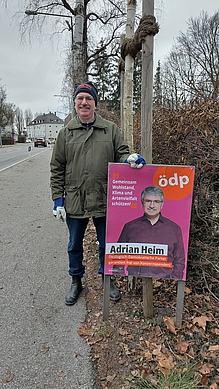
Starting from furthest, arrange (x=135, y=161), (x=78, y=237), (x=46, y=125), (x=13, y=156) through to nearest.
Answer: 1. (x=46, y=125)
2. (x=13, y=156)
3. (x=78, y=237)
4. (x=135, y=161)

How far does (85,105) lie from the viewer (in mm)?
2441

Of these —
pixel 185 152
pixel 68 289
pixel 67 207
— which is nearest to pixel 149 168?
pixel 185 152

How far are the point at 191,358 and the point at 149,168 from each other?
147 cm

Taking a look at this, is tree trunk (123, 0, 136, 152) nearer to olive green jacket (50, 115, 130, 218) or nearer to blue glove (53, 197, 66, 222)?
olive green jacket (50, 115, 130, 218)

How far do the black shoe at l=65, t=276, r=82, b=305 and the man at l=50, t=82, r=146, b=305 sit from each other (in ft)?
2.53

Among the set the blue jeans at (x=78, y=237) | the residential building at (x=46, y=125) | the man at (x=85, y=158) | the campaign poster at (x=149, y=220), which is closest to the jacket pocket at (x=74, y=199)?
the man at (x=85, y=158)

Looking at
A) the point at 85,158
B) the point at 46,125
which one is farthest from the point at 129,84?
the point at 46,125

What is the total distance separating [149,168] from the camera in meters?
2.20

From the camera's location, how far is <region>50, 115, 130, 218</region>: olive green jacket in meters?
2.49

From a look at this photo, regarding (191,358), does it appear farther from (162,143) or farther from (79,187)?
(162,143)

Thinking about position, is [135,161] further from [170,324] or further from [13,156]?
[13,156]

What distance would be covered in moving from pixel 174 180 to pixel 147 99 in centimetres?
72

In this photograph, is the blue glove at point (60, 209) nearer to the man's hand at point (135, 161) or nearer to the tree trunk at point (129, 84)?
the man's hand at point (135, 161)

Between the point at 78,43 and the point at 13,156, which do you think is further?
the point at 13,156
